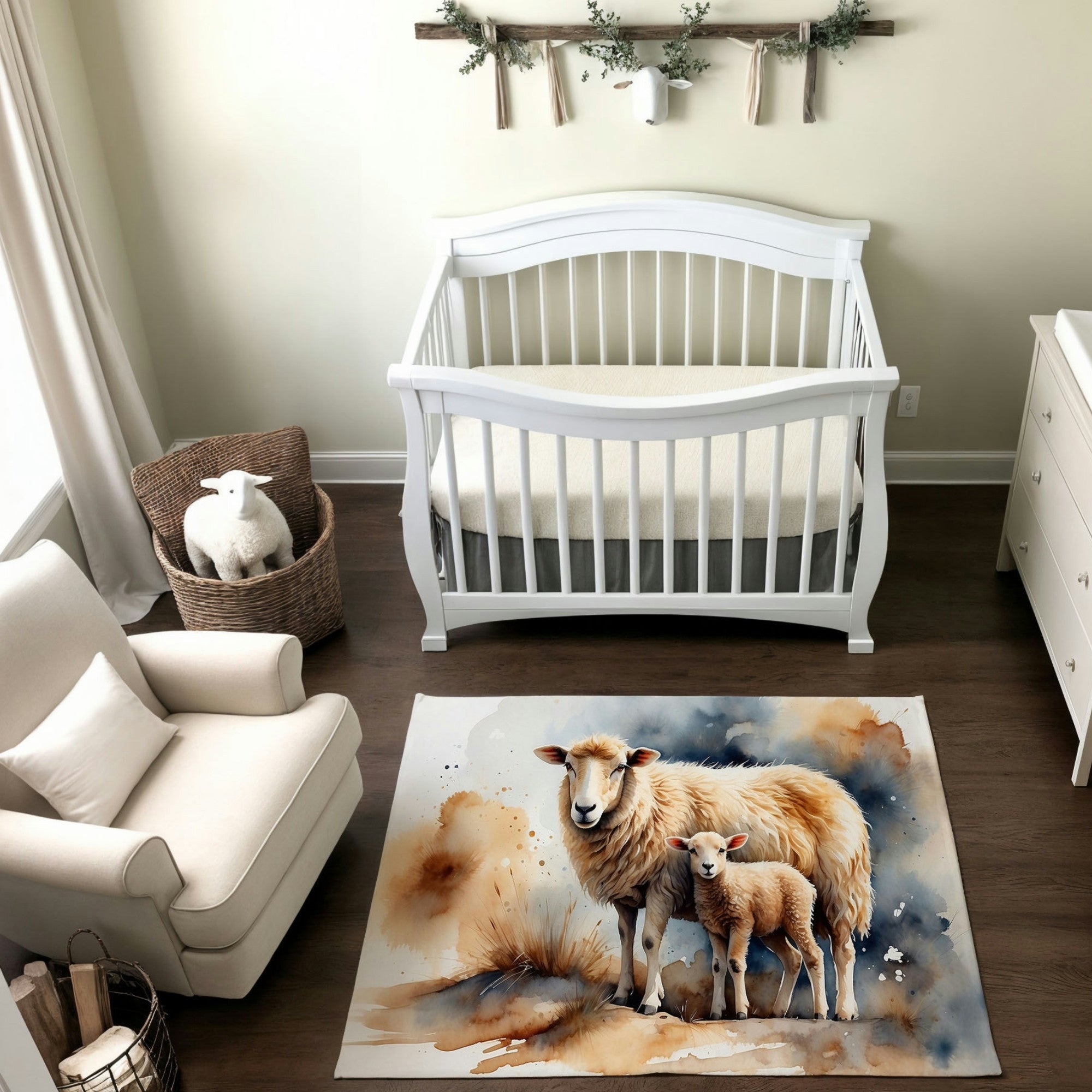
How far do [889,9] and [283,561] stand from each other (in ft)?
7.25

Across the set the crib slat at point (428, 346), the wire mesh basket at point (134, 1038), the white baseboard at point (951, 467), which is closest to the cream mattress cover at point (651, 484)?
the crib slat at point (428, 346)

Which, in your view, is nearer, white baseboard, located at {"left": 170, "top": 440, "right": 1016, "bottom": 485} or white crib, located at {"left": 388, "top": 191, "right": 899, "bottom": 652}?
white crib, located at {"left": 388, "top": 191, "right": 899, "bottom": 652}

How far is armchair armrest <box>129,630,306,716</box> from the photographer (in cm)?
228

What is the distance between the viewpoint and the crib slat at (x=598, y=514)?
265cm

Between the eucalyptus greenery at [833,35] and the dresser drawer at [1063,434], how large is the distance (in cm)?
99

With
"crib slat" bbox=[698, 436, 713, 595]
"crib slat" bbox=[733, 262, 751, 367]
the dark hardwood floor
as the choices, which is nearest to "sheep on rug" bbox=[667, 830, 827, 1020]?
the dark hardwood floor

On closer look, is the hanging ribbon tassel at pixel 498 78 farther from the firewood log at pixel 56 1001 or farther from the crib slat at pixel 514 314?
the firewood log at pixel 56 1001

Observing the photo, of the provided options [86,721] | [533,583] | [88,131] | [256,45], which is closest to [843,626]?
[533,583]

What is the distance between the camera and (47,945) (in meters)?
2.01

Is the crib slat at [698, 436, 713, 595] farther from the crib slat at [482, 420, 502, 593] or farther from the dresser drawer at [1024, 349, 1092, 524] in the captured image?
the dresser drawer at [1024, 349, 1092, 524]

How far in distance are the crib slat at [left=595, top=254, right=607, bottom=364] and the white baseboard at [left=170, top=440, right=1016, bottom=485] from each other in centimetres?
80

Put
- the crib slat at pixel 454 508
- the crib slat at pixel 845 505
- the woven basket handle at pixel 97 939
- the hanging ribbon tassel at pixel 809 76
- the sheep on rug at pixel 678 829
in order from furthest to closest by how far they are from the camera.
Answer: the hanging ribbon tassel at pixel 809 76, the crib slat at pixel 454 508, the crib slat at pixel 845 505, the sheep on rug at pixel 678 829, the woven basket handle at pixel 97 939

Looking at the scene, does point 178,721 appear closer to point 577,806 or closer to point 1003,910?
point 577,806

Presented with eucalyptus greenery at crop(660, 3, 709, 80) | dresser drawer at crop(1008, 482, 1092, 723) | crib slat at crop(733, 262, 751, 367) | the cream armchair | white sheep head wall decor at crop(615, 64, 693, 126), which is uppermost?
eucalyptus greenery at crop(660, 3, 709, 80)
